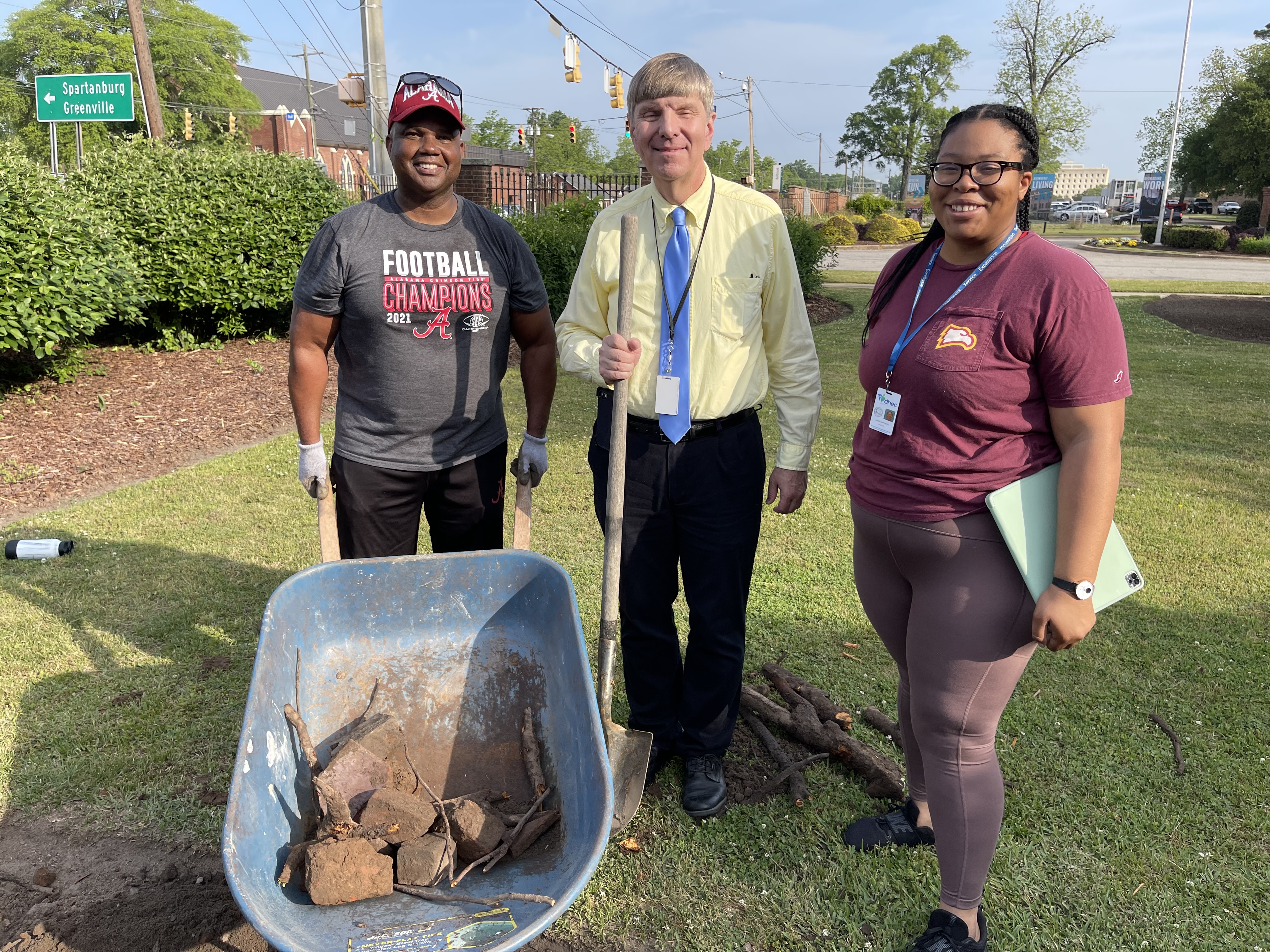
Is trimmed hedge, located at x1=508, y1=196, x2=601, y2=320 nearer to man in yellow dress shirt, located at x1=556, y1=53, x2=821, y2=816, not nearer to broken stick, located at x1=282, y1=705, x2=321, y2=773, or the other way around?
man in yellow dress shirt, located at x1=556, y1=53, x2=821, y2=816

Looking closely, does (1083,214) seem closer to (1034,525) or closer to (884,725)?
(884,725)

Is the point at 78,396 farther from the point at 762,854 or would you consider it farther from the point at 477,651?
the point at 762,854

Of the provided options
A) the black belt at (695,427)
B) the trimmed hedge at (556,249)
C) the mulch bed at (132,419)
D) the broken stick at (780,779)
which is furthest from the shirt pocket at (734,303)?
the trimmed hedge at (556,249)

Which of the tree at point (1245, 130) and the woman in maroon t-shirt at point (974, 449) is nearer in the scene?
the woman in maroon t-shirt at point (974, 449)

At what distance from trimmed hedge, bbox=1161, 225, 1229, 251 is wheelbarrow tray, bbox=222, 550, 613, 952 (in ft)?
123

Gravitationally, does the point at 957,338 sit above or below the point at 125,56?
below

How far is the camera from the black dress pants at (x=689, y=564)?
2666 millimetres

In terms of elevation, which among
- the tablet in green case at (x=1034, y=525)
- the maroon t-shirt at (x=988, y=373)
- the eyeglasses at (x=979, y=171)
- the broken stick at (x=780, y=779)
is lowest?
the broken stick at (x=780, y=779)

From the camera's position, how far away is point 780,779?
312 centimetres

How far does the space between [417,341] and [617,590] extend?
987 mm

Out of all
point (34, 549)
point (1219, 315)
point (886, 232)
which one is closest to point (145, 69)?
point (34, 549)

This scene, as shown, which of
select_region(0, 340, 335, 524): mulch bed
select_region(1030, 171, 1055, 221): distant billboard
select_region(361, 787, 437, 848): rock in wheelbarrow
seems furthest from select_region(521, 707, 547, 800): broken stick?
select_region(1030, 171, 1055, 221): distant billboard

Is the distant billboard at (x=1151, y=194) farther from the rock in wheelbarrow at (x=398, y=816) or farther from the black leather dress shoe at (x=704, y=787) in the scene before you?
the rock in wheelbarrow at (x=398, y=816)

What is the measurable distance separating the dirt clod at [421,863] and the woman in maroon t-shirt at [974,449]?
119cm
